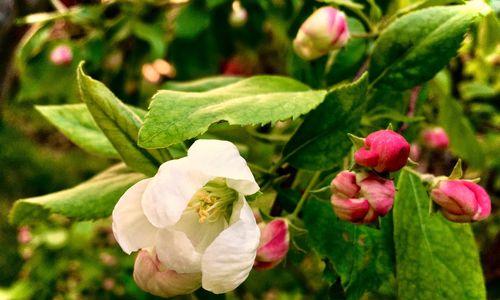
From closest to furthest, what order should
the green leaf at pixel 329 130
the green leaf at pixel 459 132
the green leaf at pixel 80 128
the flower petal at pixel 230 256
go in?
the flower petal at pixel 230 256 < the green leaf at pixel 329 130 < the green leaf at pixel 80 128 < the green leaf at pixel 459 132

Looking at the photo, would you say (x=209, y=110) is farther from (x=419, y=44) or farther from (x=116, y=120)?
(x=419, y=44)

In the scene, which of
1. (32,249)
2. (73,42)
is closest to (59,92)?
(73,42)

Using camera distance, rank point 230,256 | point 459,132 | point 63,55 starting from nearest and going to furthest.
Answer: point 230,256, point 459,132, point 63,55

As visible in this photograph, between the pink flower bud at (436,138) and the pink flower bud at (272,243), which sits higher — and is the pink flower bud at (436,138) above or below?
below

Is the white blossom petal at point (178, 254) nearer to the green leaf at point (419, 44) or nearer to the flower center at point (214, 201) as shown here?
the flower center at point (214, 201)

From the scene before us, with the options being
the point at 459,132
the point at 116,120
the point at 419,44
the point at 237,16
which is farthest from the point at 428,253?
the point at 237,16

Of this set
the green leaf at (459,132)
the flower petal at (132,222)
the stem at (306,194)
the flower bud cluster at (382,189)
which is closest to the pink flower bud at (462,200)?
the flower bud cluster at (382,189)

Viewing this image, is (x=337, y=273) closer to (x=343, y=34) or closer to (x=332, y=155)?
(x=332, y=155)
